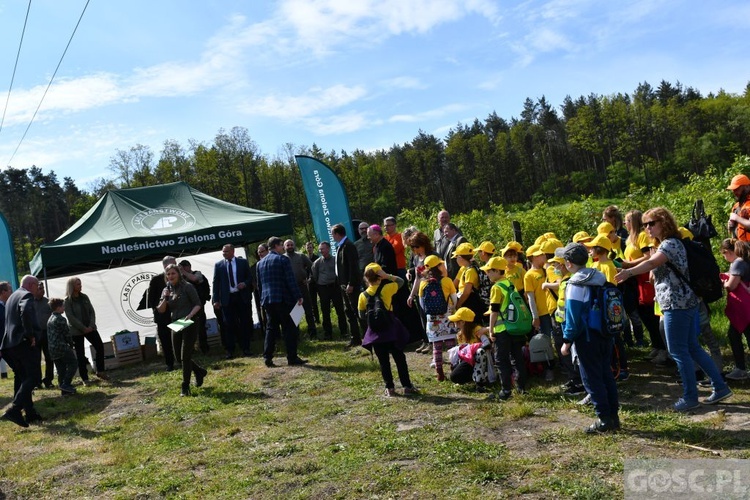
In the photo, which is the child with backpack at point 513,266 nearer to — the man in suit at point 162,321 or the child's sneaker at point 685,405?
the child's sneaker at point 685,405

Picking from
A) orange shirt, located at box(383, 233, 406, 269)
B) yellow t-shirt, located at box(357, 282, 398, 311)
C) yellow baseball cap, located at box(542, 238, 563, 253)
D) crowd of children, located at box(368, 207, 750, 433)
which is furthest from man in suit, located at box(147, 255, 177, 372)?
yellow baseball cap, located at box(542, 238, 563, 253)

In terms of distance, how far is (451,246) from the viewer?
8.85 m

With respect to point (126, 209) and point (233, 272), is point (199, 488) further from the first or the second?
point (126, 209)

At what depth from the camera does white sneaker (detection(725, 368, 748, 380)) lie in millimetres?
5773

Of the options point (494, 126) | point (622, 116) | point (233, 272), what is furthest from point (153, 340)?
point (494, 126)

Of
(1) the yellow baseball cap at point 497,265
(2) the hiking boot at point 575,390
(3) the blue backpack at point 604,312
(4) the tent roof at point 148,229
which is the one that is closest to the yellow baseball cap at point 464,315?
(1) the yellow baseball cap at point 497,265

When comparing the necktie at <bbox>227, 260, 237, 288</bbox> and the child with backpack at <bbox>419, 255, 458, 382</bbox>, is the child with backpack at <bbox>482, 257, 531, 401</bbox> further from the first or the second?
the necktie at <bbox>227, 260, 237, 288</bbox>

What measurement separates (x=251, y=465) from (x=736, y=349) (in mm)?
4438

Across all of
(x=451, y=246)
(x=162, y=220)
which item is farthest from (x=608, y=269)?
(x=162, y=220)

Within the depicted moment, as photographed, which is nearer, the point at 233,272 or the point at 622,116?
the point at 233,272

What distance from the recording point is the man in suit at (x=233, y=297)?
1085 centimetres

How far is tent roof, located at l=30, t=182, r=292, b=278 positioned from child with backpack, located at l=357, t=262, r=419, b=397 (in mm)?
6050

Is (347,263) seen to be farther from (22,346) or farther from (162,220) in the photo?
(162,220)

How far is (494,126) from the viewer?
366 feet
